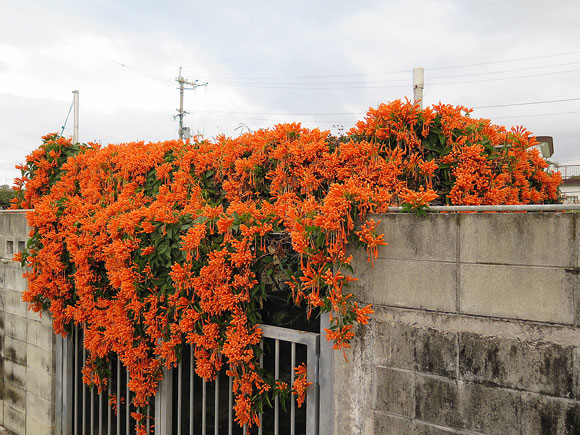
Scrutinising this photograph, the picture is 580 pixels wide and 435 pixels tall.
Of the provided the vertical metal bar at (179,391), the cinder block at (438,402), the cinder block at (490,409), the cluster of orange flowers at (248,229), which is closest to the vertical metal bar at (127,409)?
the cluster of orange flowers at (248,229)

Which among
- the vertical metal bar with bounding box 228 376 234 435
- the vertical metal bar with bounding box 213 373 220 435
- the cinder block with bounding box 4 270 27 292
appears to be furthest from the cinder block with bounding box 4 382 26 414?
the vertical metal bar with bounding box 228 376 234 435

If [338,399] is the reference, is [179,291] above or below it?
above

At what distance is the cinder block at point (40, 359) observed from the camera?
19.2 ft

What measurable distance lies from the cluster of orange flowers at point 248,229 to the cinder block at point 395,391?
1.17 feet

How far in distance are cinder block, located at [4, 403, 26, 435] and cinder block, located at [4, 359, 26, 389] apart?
1.22 feet

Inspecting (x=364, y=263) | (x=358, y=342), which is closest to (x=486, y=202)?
(x=364, y=263)

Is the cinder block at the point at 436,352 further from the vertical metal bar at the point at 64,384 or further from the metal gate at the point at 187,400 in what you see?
the vertical metal bar at the point at 64,384

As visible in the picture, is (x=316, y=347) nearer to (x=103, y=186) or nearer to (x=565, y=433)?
(x=565, y=433)

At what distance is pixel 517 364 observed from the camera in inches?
108

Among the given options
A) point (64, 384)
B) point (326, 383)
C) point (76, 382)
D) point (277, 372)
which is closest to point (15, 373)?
point (64, 384)

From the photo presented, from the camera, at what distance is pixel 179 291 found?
4.02 metres

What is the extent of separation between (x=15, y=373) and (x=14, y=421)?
25.4 inches

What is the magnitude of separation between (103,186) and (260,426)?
3.65 metres

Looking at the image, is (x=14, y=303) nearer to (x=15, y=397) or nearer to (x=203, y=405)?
(x=15, y=397)
